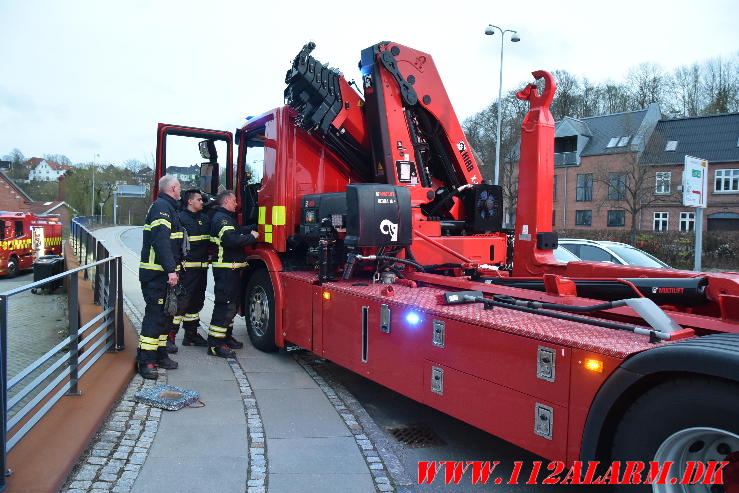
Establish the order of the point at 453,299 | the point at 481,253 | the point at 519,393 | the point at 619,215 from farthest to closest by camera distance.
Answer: the point at 619,215 → the point at 481,253 → the point at 453,299 → the point at 519,393

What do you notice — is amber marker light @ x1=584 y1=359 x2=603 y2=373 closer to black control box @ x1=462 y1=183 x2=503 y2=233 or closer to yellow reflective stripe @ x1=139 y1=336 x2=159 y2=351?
black control box @ x1=462 y1=183 x2=503 y2=233

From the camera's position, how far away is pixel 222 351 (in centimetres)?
682

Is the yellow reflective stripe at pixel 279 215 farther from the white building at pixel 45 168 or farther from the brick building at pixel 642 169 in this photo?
the white building at pixel 45 168

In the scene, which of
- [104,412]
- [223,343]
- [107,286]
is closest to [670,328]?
[104,412]

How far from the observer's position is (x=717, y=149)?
116ft

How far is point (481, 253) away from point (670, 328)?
3.18 metres

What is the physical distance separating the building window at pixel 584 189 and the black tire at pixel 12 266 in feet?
117

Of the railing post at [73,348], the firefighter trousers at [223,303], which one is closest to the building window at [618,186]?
the firefighter trousers at [223,303]

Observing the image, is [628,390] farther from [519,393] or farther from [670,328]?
[519,393]

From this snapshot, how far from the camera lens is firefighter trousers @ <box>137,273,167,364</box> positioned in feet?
19.3

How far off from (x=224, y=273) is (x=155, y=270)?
3.72ft

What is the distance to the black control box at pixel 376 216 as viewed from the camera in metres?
5.14

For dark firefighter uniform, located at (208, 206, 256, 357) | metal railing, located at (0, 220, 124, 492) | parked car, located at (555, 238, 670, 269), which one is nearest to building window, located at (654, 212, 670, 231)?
parked car, located at (555, 238, 670, 269)

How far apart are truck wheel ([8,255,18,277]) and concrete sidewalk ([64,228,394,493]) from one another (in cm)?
1785
